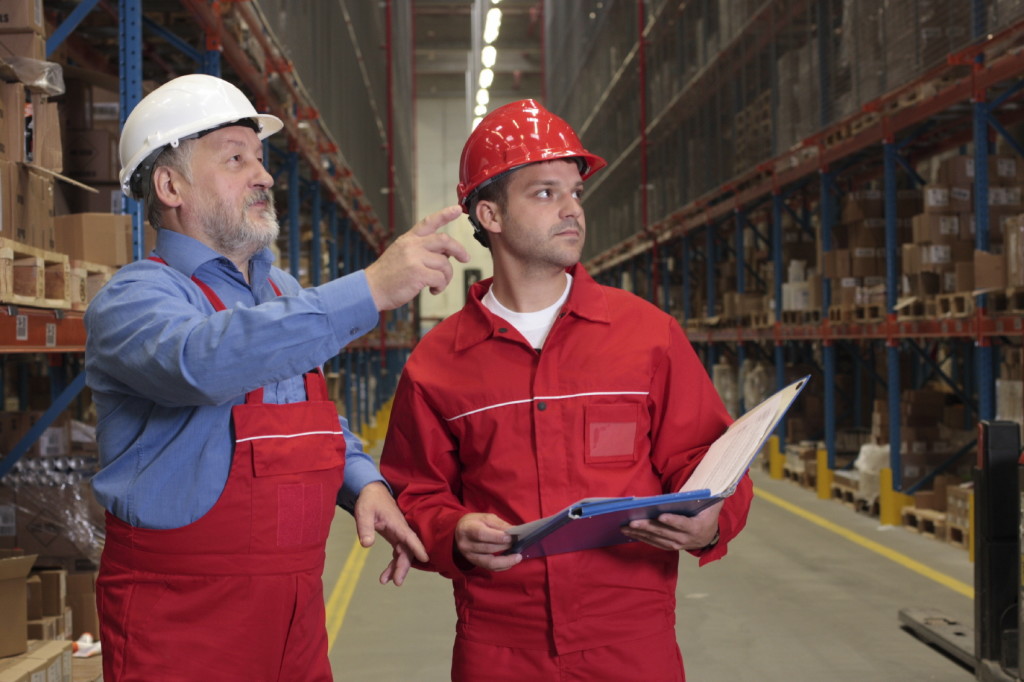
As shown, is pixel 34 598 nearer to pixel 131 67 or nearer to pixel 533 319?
pixel 131 67

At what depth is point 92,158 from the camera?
20.2ft

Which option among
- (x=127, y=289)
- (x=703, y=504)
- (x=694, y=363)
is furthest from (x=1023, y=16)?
(x=127, y=289)

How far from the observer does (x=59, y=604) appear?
15.7 ft

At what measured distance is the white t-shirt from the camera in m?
2.57

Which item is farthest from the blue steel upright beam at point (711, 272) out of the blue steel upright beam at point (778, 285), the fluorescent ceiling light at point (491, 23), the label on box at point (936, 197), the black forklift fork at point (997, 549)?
the fluorescent ceiling light at point (491, 23)

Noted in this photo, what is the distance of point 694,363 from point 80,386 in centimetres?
352

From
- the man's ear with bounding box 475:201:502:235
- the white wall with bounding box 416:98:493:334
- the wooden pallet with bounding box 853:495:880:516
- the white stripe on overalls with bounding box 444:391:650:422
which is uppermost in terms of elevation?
the white wall with bounding box 416:98:493:334

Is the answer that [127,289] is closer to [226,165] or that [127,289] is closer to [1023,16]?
[226,165]

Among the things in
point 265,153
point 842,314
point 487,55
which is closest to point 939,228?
point 842,314

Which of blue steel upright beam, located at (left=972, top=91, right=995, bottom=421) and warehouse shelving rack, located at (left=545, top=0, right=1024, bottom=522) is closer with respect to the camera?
blue steel upright beam, located at (left=972, top=91, right=995, bottom=421)

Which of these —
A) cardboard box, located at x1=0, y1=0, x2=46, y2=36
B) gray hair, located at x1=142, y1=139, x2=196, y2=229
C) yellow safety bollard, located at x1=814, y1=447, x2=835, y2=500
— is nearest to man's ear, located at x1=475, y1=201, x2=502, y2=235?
gray hair, located at x1=142, y1=139, x2=196, y2=229

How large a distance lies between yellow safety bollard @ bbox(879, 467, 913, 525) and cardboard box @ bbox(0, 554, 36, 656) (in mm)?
6838

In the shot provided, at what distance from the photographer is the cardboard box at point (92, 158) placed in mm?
6129

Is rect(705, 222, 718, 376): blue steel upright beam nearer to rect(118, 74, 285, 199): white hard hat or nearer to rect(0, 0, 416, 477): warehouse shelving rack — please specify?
rect(0, 0, 416, 477): warehouse shelving rack
